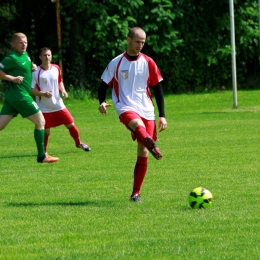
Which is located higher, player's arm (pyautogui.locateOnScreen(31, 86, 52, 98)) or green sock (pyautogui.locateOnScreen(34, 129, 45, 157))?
player's arm (pyautogui.locateOnScreen(31, 86, 52, 98))

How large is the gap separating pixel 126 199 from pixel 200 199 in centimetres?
108

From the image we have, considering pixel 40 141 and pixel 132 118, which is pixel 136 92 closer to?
pixel 132 118

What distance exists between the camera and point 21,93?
1279 cm

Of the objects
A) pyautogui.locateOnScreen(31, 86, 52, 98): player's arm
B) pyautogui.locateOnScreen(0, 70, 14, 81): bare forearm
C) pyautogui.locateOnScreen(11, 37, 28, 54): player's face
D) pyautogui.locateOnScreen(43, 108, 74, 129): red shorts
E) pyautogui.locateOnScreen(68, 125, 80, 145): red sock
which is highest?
A: pyautogui.locateOnScreen(11, 37, 28, 54): player's face

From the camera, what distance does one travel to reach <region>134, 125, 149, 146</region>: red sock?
8.28 metres

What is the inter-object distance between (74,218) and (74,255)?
1.67 m

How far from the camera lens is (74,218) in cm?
772

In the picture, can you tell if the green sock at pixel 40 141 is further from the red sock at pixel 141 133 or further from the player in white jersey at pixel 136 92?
the red sock at pixel 141 133

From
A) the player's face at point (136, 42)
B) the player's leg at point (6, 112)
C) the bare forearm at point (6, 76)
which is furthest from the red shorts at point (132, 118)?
the player's leg at point (6, 112)

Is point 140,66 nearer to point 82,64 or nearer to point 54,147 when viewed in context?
point 54,147

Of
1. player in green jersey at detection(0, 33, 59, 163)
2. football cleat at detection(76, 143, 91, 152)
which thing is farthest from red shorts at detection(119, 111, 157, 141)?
football cleat at detection(76, 143, 91, 152)

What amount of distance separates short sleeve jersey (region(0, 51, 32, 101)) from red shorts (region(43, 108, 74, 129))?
1.64 m

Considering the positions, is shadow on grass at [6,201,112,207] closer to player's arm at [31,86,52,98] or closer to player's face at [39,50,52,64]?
player's arm at [31,86,52,98]

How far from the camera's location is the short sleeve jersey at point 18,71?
12.5 metres
